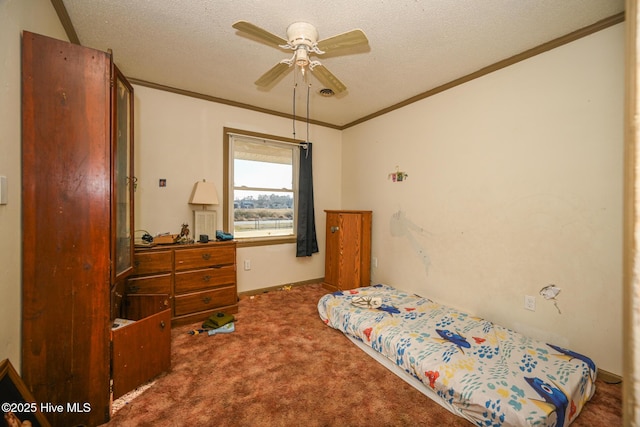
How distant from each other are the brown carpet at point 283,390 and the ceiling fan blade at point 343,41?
2.23m

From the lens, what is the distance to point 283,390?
171 cm

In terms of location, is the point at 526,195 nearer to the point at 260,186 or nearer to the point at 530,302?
the point at 530,302

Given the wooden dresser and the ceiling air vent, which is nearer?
the wooden dresser

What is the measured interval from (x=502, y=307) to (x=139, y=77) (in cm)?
421

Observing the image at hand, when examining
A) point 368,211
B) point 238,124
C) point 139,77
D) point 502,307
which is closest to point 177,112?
point 139,77

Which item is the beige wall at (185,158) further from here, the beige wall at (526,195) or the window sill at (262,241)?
the beige wall at (526,195)

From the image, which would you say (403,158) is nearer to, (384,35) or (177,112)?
(384,35)

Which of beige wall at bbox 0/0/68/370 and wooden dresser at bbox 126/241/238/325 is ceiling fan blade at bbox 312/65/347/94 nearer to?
beige wall at bbox 0/0/68/370

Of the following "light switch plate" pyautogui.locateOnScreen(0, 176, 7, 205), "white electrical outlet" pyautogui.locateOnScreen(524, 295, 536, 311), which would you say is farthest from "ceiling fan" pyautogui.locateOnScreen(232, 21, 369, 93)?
"white electrical outlet" pyautogui.locateOnScreen(524, 295, 536, 311)

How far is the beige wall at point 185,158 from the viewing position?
2838 millimetres

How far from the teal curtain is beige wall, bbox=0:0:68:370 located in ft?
9.30

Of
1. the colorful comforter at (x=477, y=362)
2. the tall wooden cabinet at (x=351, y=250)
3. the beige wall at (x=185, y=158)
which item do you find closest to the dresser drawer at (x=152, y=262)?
the beige wall at (x=185, y=158)

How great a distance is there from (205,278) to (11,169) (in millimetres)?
1797

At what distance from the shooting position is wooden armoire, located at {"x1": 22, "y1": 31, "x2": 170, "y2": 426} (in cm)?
126
